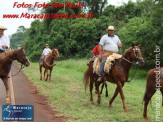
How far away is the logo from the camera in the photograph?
6.50 metres

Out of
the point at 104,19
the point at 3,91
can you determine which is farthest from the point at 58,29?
the point at 3,91

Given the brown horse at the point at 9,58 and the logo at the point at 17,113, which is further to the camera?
the brown horse at the point at 9,58

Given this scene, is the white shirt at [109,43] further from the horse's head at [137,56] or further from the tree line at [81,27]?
the tree line at [81,27]

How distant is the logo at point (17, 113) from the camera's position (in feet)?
21.3

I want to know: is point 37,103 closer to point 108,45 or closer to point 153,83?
point 108,45

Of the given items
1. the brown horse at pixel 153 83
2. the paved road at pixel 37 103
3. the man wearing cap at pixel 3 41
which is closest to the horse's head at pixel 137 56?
the brown horse at pixel 153 83

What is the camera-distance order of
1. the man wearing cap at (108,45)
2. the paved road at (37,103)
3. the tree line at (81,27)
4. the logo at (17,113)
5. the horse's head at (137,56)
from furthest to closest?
the tree line at (81,27) → the man wearing cap at (108,45) → the horse's head at (137,56) → the paved road at (37,103) → the logo at (17,113)

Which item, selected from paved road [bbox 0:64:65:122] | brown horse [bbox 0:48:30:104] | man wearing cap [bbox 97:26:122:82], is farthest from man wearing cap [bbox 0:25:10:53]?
man wearing cap [bbox 97:26:122:82]

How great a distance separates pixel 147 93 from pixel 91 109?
Result: 196 centimetres

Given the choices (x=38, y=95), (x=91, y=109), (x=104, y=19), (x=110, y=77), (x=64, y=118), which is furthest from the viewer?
(x=104, y=19)

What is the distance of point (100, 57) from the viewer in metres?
8.59

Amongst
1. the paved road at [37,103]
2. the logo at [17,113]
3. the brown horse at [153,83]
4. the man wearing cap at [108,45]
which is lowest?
the paved road at [37,103]

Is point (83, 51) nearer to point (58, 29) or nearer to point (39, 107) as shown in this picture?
point (58, 29)

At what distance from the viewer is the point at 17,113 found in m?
6.94
